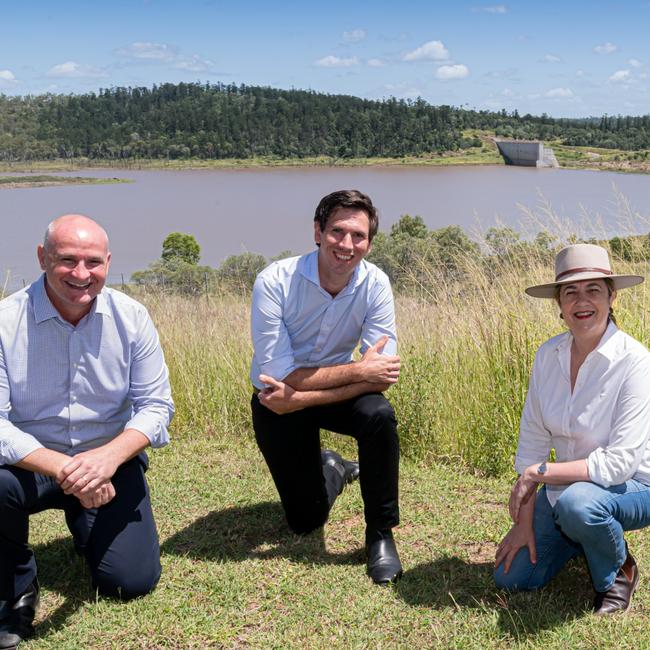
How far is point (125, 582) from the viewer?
8.89ft

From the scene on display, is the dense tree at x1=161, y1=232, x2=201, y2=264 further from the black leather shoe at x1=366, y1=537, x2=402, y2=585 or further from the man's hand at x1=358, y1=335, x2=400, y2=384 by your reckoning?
the black leather shoe at x1=366, y1=537, x2=402, y2=585

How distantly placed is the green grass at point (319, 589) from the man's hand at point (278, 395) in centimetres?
65

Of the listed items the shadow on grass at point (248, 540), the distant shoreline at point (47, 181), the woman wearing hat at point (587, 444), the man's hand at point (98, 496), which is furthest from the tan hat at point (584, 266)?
the distant shoreline at point (47, 181)

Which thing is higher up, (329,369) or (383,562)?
(329,369)

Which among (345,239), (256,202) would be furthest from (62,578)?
(256,202)

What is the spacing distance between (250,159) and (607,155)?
38904mm

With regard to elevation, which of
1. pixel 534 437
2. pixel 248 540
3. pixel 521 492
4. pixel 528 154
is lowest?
pixel 248 540

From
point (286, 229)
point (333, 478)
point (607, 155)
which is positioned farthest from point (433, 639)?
point (607, 155)

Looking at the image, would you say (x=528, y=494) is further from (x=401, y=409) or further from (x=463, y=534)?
(x=401, y=409)

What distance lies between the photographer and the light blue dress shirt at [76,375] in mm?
2633

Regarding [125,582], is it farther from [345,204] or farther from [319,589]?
[345,204]

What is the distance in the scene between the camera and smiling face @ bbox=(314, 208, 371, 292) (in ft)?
9.75

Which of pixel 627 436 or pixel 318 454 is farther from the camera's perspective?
pixel 318 454

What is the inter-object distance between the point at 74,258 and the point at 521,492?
176 cm
